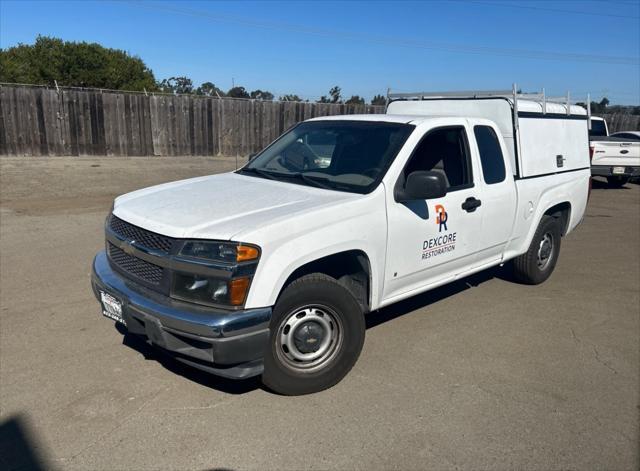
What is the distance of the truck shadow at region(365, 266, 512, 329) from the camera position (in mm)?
5406

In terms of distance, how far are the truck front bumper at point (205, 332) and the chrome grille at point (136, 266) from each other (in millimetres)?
105

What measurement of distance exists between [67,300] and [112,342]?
4.08 ft

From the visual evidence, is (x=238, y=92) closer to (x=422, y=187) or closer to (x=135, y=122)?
(x=135, y=122)

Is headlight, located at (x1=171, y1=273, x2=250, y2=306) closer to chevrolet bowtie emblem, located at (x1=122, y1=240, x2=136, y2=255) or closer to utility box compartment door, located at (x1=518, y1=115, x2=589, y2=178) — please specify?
chevrolet bowtie emblem, located at (x1=122, y1=240, x2=136, y2=255)

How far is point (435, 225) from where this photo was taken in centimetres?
452

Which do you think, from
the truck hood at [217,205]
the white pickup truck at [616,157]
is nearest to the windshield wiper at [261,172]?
the truck hood at [217,205]

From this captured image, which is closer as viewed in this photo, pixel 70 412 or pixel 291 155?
pixel 70 412

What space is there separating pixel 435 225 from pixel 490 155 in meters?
1.25

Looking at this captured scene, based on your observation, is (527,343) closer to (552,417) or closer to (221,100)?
(552,417)

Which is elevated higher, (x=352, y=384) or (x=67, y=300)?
(x=67, y=300)

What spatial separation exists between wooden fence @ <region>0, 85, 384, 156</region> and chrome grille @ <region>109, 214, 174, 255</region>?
628 inches

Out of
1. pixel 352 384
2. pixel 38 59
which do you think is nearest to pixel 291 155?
pixel 352 384

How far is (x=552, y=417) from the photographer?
368 centimetres

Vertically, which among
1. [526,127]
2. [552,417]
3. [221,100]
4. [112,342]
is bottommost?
[552,417]
